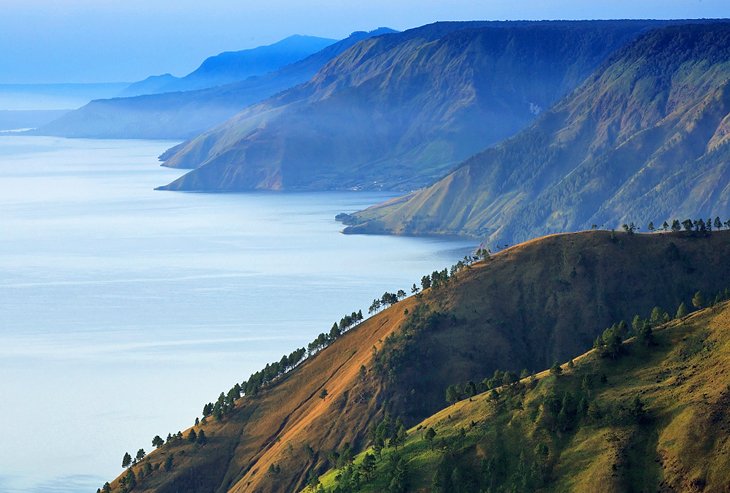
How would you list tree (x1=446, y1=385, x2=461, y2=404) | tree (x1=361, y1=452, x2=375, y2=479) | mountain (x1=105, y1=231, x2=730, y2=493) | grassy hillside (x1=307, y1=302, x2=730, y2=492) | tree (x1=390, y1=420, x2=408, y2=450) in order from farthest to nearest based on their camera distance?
1. mountain (x1=105, y1=231, x2=730, y2=493)
2. tree (x1=446, y1=385, x2=461, y2=404)
3. tree (x1=390, y1=420, x2=408, y2=450)
4. tree (x1=361, y1=452, x2=375, y2=479)
5. grassy hillside (x1=307, y1=302, x2=730, y2=492)

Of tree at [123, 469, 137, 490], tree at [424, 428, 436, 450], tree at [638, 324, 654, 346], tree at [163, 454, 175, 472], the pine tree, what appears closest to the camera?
tree at [424, 428, 436, 450]

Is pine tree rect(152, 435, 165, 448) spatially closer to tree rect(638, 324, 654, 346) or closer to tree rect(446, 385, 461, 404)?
tree rect(446, 385, 461, 404)

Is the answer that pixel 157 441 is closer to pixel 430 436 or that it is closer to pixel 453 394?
pixel 453 394

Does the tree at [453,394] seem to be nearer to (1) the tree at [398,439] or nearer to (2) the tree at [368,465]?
(1) the tree at [398,439]

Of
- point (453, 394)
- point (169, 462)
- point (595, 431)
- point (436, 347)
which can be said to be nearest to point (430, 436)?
point (595, 431)

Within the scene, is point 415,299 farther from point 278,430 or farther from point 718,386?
point 718,386

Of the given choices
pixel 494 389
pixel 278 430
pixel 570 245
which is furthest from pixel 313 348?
pixel 494 389

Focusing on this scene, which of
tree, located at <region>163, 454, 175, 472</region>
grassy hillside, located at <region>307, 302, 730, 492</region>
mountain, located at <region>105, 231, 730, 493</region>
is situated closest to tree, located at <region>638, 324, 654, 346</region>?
grassy hillside, located at <region>307, 302, 730, 492</region>
